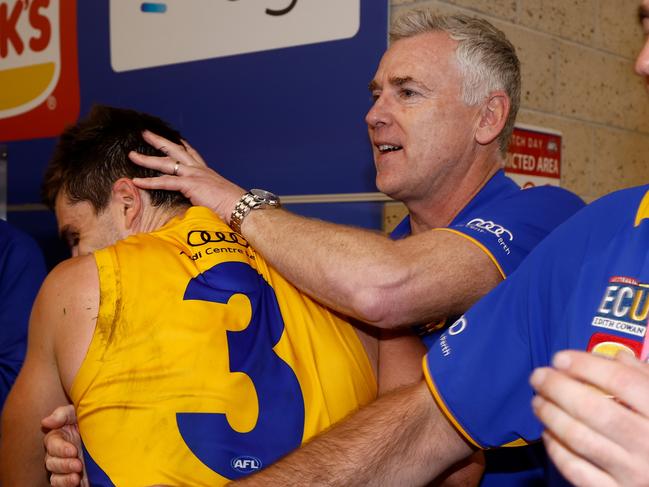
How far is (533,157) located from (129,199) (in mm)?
1372

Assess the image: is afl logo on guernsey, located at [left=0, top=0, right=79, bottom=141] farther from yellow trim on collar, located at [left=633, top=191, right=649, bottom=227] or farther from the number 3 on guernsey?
yellow trim on collar, located at [left=633, top=191, right=649, bottom=227]

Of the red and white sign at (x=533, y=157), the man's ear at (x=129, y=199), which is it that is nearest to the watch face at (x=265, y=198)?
the man's ear at (x=129, y=199)

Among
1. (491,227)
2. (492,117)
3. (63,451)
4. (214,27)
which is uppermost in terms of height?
(214,27)

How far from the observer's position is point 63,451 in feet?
4.43

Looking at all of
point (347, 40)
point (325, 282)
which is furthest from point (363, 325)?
point (347, 40)

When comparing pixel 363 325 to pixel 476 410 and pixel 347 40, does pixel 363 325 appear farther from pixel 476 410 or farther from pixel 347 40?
pixel 347 40

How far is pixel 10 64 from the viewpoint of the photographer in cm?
327

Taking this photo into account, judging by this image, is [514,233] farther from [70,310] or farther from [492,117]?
[70,310]

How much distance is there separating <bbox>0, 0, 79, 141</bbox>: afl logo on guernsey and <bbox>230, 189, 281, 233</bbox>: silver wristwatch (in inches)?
63.8

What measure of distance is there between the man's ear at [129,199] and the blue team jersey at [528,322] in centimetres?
71

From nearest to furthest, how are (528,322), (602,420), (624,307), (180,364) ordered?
(602,420) < (624,307) < (528,322) < (180,364)

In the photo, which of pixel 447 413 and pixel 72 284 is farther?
pixel 72 284

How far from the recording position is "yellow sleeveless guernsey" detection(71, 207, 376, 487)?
123 cm

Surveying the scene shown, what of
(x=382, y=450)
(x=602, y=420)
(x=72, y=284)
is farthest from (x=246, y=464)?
(x=602, y=420)
